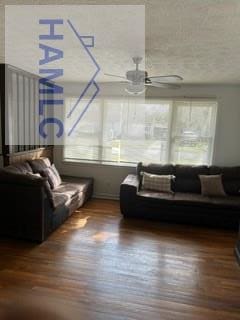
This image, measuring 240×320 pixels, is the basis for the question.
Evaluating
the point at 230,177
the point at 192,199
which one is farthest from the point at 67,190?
the point at 230,177

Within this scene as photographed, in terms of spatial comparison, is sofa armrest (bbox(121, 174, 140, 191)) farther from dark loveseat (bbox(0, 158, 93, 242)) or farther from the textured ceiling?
the textured ceiling

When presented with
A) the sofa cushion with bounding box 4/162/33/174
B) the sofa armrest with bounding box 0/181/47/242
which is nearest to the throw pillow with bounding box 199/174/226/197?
the sofa armrest with bounding box 0/181/47/242

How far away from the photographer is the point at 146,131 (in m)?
5.32

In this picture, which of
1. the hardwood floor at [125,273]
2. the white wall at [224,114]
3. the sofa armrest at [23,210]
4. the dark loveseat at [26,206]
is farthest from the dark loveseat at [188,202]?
the sofa armrest at [23,210]

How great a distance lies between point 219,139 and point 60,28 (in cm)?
381

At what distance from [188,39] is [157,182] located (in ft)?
8.94

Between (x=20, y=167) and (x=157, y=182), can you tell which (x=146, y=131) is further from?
(x=20, y=167)

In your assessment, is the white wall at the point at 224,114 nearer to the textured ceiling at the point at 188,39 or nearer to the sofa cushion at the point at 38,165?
the textured ceiling at the point at 188,39

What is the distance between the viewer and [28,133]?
15.4ft

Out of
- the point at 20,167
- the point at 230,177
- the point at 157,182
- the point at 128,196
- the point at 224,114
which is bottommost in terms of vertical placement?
the point at 128,196

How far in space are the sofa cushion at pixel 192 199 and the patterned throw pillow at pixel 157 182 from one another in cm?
14

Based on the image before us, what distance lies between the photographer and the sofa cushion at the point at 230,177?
4.60 metres

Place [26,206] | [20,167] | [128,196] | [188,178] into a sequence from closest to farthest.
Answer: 1. [26,206]
2. [20,167]
3. [128,196]
4. [188,178]

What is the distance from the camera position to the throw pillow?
446cm
